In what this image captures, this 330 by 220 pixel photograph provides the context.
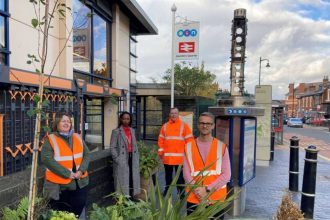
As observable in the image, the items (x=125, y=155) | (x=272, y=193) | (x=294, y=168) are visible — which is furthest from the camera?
(x=294, y=168)

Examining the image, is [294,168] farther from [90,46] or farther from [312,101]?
[312,101]

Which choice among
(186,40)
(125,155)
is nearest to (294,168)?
(125,155)

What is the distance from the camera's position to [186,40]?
877cm

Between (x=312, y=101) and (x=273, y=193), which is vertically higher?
(x=312, y=101)

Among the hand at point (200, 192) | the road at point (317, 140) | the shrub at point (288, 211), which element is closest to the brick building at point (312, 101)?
the road at point (317, 140)

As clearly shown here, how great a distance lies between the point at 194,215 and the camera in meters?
2.23

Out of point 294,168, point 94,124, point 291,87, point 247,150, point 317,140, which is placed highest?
point 291,87

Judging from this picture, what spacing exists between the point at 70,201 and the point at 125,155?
1568 millimetres

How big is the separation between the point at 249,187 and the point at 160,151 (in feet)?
8.52

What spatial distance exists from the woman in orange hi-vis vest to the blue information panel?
262 centimetres

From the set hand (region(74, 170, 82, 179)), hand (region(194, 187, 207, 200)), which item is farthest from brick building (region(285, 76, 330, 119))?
hand (region(74, 170, 82, 179))

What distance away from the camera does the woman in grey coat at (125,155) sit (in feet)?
16.6

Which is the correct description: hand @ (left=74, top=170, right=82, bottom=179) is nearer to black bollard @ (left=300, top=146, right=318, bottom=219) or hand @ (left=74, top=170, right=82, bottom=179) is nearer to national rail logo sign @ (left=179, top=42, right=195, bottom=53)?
black bollard @ (left=300, top=146, right=318, bottom=219)

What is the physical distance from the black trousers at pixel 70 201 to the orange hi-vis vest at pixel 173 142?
2.41 m
